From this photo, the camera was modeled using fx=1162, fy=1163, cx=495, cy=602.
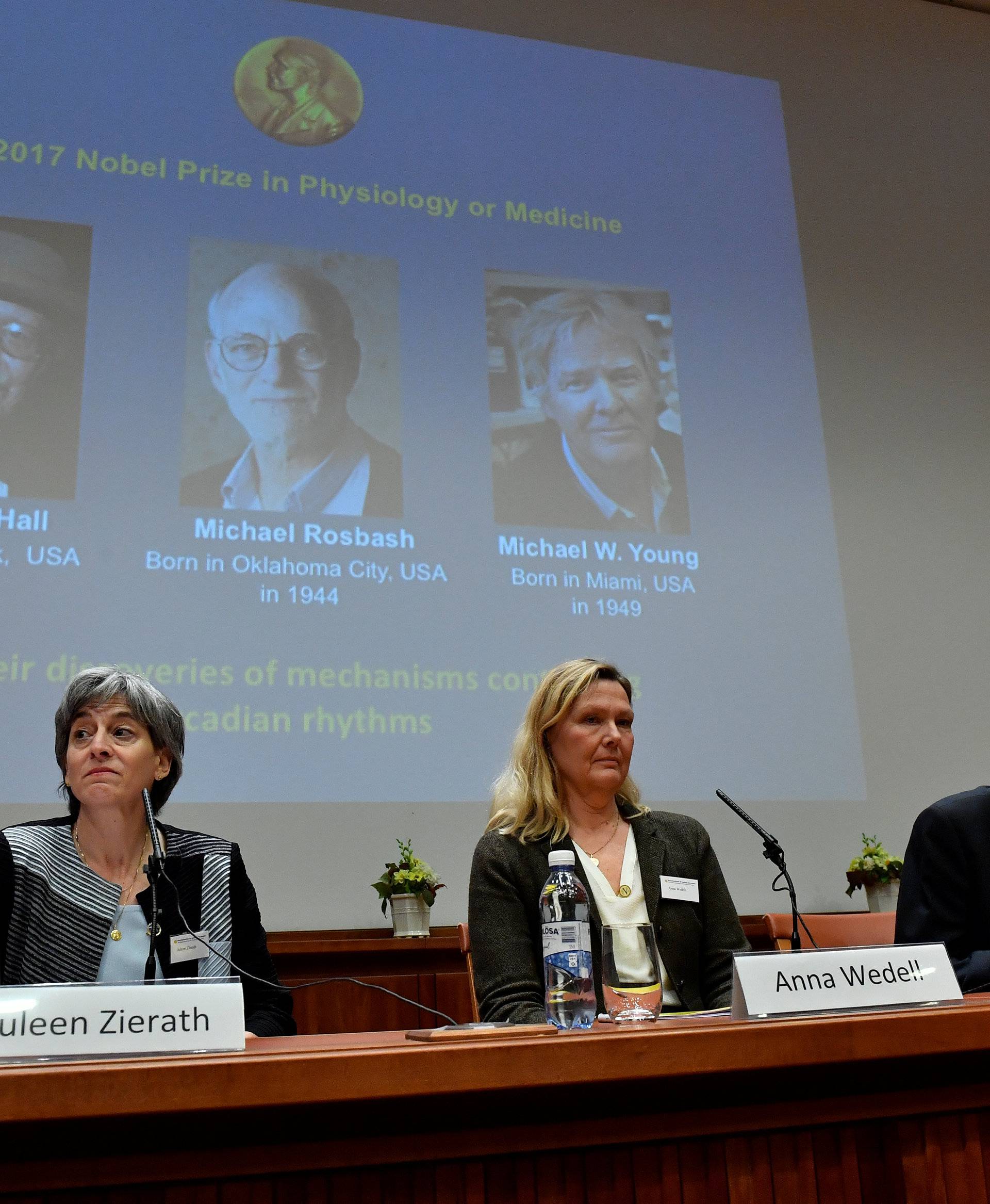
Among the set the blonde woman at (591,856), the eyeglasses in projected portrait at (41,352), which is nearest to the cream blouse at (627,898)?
the blonde woman at (591,856)

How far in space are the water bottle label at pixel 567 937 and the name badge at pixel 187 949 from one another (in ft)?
1.83

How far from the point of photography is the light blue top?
186cm

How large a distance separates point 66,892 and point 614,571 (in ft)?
7.25

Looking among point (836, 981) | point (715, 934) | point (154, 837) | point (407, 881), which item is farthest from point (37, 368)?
point (836, 981)

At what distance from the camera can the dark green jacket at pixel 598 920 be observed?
196cm

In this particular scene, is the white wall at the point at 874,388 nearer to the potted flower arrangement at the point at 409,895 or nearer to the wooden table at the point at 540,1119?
the potted flower arrangement at the point at 409,895

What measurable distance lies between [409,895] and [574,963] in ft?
6.02

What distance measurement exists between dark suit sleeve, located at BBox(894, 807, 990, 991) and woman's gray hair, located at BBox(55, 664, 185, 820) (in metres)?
1.36

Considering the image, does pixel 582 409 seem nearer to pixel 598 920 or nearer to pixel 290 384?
pixel 290 384

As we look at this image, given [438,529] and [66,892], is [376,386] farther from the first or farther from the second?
[66,892]

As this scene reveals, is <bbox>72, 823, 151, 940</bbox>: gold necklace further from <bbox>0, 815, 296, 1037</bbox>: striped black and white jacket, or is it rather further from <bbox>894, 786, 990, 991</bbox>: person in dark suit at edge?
<bbox>894, 786, 990, 991</bbox>: person in dark suit at edge

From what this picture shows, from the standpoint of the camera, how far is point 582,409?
12.7 feet

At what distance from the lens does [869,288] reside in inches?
176

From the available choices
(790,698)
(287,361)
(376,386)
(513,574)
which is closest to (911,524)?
(790,698)
